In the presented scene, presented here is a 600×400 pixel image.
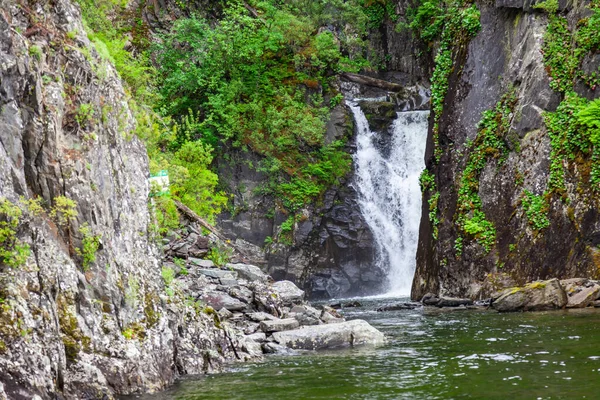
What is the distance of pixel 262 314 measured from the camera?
1444 centimetres

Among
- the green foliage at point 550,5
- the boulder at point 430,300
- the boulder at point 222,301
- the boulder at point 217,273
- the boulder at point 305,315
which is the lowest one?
the boulder at point 430,300

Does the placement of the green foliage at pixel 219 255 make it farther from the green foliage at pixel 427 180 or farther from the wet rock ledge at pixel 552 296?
the green foliage at pixel 427 180

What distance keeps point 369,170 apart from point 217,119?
28.4 ft

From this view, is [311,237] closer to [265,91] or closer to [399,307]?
[265,91]

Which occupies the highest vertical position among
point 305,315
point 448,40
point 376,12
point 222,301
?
point 376,12

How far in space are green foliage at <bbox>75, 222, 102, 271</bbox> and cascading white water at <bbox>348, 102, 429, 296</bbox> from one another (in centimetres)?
2315

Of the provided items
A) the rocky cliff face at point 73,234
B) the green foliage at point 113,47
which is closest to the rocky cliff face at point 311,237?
the green foliage at point 113,47

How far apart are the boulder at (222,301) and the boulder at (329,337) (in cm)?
182

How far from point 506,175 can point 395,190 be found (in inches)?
367

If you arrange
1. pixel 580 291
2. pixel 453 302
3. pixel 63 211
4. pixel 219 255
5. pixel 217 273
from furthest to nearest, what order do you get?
1. pixel 453 302
2. pixel 219 255
3. pixel 580 291
4. pixel 217 273
5. pixel 63 211

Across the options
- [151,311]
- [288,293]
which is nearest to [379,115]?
[288,293]

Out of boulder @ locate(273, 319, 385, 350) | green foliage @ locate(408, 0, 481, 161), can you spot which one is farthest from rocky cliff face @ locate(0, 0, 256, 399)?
green foliage @ locate(408, 0, 481, 161)

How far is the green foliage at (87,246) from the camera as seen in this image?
7.96 metres

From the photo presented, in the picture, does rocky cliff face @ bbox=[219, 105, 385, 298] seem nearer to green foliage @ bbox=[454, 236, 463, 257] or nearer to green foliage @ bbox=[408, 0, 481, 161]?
green foliage @ bbox=[408, 0, 481, 161]
